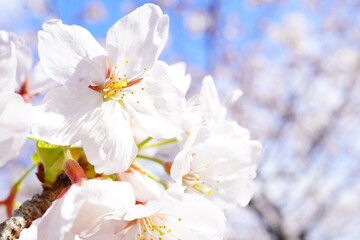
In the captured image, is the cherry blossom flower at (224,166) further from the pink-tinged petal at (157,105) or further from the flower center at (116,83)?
the flower center at (116,83)

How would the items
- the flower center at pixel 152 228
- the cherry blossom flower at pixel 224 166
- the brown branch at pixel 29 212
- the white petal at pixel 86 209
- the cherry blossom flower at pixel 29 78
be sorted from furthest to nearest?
the cherry blossom flower at pixel 29 78 → the cherry blossom flower at pixel 224 166 → the flower center at pixel 152 228 → the brown branch at pixel 29 212 → the white petal at pixel 86 209

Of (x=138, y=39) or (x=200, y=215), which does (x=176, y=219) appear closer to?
(x=200, y=215)

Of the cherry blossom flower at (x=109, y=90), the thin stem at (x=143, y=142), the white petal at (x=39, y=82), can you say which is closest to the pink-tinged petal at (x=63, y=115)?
the cherry blossom flower at (x=109, y=90)

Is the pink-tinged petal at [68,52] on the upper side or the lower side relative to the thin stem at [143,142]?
upper

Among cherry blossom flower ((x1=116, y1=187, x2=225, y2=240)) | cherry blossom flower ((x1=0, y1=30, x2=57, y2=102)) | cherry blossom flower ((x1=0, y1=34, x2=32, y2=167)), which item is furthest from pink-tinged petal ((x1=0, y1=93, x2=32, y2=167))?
cherry blossom flower ((x1=0, y1=30, x2=57, y2=102))

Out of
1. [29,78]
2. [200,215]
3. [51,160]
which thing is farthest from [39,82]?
[200,215]

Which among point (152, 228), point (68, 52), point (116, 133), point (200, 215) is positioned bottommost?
point (152, 228)

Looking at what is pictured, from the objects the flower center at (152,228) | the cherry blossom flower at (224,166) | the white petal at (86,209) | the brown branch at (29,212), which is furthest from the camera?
the cherry blossom flower at (224,166)

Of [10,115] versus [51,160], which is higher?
[10,115]
